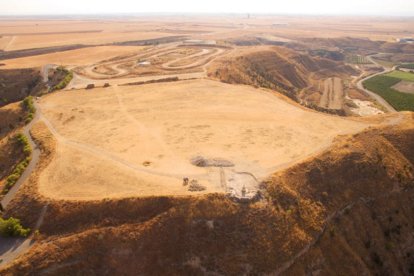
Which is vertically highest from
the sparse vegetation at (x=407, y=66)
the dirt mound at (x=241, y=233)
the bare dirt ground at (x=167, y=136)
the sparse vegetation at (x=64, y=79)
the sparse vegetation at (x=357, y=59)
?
the bare dirt ground at (x=167, y=136)

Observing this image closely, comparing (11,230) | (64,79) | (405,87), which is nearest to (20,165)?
(11,230)

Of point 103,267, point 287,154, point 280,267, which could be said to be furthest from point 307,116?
point 103,267

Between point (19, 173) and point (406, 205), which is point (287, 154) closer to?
point (406, 205)

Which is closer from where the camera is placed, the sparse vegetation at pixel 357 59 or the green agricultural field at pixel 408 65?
the green agricultural field at pixel 408 65

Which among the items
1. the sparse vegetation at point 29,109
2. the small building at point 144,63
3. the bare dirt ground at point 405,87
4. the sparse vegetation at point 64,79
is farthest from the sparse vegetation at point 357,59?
the sparse vegetation at point 29,109

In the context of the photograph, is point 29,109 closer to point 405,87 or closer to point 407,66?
point 405,87

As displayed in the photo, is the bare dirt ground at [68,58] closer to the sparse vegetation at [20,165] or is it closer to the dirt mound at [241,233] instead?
the sparse vegetation at [20,165]

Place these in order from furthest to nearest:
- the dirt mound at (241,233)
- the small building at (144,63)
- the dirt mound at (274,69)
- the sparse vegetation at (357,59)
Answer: the sparse vegetation at (357,59) → the small building at (144,63) → the dirt mound at (274,69) → the dirt mound at (241,233)

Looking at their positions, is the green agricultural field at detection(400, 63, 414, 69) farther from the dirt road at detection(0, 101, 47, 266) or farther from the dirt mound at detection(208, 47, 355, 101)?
the dirt road at detection(0, 101, 47, 266)
